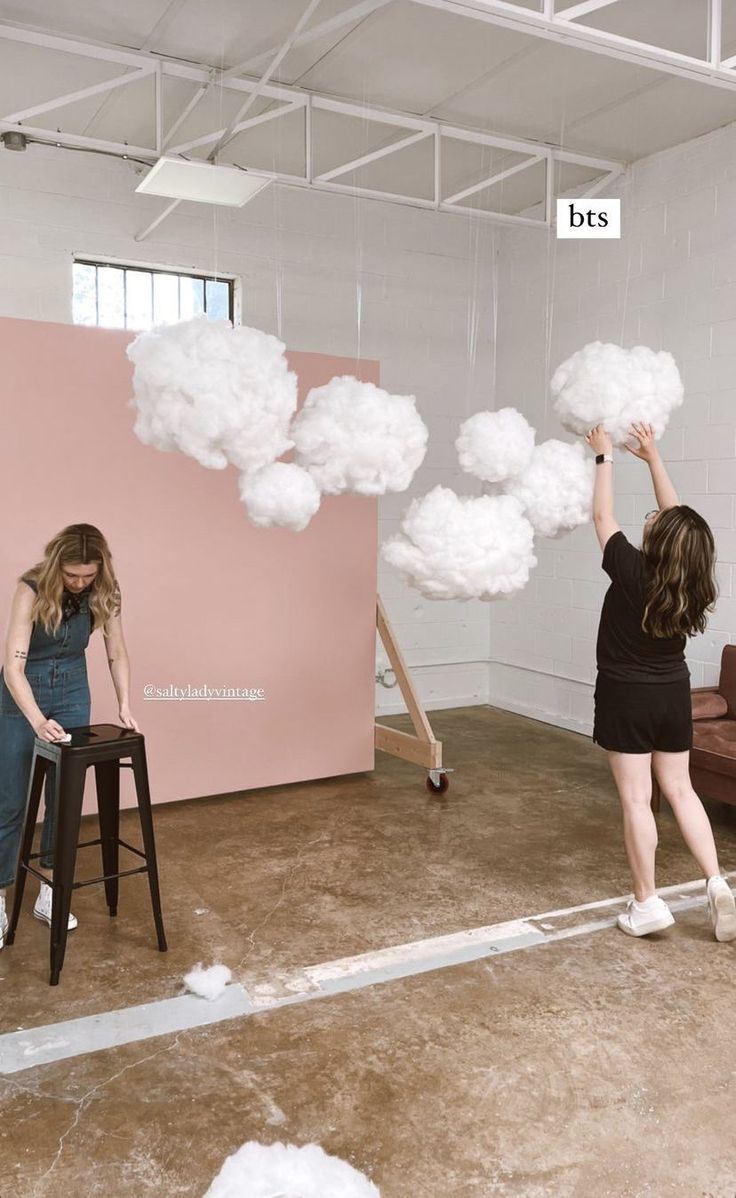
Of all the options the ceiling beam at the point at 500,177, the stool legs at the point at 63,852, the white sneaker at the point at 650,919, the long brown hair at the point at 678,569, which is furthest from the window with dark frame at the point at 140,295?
the white sneaker at the point at 650,919

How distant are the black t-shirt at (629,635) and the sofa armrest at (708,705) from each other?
63.6 inches

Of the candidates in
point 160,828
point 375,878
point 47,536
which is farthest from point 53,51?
point 375,878

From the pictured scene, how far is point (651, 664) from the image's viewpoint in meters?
3.00

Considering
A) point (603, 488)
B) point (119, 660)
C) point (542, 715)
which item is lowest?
point (542, 715)

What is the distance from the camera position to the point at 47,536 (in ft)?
13.3

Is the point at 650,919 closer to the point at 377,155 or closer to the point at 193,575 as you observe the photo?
the point at 193,575

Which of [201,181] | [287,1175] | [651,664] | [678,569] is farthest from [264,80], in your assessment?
[287,1175]

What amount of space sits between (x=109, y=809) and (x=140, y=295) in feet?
11.7

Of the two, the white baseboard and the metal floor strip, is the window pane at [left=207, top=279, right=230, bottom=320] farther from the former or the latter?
the metal floor strip

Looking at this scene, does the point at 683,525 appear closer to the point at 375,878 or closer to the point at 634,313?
the point at 375,878

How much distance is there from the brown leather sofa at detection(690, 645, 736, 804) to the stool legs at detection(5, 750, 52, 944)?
2756mm

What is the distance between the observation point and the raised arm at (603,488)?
276 centimetres

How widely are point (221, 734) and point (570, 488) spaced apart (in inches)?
94.3

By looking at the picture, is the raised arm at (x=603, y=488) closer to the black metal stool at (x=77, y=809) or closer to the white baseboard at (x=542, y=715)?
the black metal stool at (x=77, y=809)
